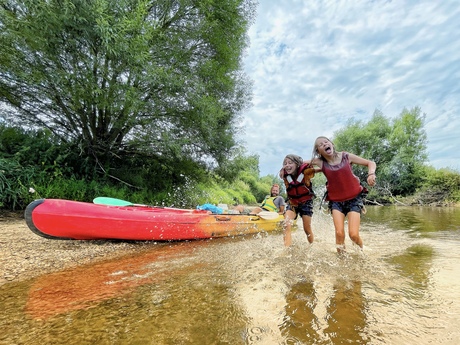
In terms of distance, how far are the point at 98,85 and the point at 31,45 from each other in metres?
1.67

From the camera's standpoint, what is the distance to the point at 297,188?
4.60 metres

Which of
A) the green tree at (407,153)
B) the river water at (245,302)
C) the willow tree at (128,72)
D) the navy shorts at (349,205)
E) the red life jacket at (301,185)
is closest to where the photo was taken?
the river water at (245,302)

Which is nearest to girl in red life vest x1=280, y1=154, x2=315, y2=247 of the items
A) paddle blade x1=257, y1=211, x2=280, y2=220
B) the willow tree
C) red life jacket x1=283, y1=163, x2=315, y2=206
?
red life jacket x1=283, y1=163, x2=315, y2=206

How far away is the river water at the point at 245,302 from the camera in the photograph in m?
1.89

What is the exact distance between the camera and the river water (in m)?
1.89

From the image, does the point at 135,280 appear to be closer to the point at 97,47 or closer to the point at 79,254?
the point at 79,254

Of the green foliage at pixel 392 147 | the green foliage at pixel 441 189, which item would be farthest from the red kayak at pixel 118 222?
the green foliage at pixel 392 147

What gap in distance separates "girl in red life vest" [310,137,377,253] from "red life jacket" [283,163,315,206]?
38 centimetres

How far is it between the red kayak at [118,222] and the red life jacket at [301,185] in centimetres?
231

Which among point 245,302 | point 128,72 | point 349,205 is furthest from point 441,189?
point 245,302

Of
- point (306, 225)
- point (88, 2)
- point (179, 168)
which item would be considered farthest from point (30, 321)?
point (179, 168)

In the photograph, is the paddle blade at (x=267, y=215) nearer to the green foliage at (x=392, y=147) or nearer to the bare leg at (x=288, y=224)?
the bare leg at (x=288, y=224)

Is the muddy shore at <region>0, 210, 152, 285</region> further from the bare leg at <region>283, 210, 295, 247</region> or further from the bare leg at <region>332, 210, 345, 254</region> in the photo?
the bare leg at <region>332, 210, 345, 254</region>

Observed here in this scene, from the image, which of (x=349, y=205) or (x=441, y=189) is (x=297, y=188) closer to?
(x=349, y=205)
